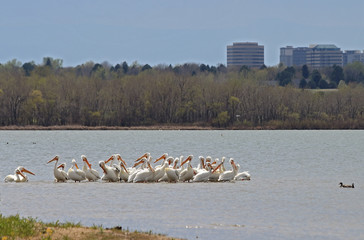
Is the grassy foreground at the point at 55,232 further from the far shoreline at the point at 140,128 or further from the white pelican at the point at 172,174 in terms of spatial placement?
the far shoreline at the point at 140,128

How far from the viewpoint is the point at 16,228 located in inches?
533

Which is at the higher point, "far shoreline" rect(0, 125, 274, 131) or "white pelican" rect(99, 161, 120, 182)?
"far shoreline" rect(0, 125, 274, 131)

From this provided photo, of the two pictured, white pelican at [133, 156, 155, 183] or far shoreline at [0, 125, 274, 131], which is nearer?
white pelican at [133, 156, 155, 183]

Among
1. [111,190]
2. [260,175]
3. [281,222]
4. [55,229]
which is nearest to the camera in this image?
[55,229]

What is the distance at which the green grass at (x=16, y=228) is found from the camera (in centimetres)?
1325

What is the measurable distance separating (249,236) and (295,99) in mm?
92294

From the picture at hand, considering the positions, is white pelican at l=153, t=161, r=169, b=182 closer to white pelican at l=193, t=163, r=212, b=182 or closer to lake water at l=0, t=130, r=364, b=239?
lake water at l=0, t=130, r=364, b=239

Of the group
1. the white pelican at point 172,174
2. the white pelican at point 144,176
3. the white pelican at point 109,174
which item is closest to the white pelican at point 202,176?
the white pelican at point 172,174

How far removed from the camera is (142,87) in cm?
10681

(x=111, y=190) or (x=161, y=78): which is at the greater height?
(x=161, y=78)

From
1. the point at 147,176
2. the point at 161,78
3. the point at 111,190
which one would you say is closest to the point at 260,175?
the point at 147,176

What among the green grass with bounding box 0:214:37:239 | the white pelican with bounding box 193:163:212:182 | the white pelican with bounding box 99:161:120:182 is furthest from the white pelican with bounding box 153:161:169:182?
the green grass with bounding box 0:214:37:239

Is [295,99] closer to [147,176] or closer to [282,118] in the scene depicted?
[282,118]

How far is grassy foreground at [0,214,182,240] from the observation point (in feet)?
43.6
